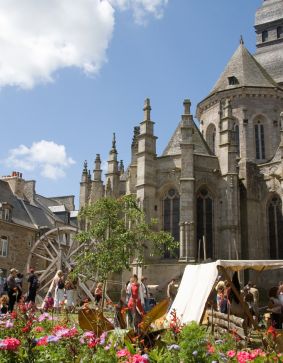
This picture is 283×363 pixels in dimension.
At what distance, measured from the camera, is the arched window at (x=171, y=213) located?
23.5 meters

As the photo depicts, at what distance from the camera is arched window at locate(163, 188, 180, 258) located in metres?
23.5

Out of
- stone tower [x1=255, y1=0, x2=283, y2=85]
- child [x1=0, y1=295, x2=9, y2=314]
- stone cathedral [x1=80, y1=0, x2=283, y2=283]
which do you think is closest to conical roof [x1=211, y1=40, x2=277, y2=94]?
stone tower [x1=255, y1=0, x2=283, y2=85]

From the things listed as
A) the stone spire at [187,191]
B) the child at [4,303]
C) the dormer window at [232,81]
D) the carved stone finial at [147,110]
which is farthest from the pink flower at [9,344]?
the dormer window at [232,81]

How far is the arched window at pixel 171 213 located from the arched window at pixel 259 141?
28.6 feet

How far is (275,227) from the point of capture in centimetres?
2484

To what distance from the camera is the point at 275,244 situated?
81.2 feet

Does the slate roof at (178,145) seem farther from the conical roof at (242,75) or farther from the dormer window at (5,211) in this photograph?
the dormer window at (5,211)

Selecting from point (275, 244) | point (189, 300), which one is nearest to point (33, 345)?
point (189, 300)

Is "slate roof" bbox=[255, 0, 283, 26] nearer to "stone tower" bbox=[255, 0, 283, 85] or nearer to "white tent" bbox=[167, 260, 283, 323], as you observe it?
"stone tower" bbox=[255, 0, 283, 85]

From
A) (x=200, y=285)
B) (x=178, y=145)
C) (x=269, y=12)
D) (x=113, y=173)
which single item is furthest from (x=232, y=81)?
(x=200, y=285)

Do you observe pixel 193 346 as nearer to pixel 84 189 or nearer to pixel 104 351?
pixel 104 351

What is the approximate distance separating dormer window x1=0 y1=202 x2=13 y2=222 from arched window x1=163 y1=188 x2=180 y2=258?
10061 millimetres

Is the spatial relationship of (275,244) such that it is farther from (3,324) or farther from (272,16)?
(272,16)

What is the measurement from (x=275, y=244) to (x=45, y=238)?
11.7 metres
